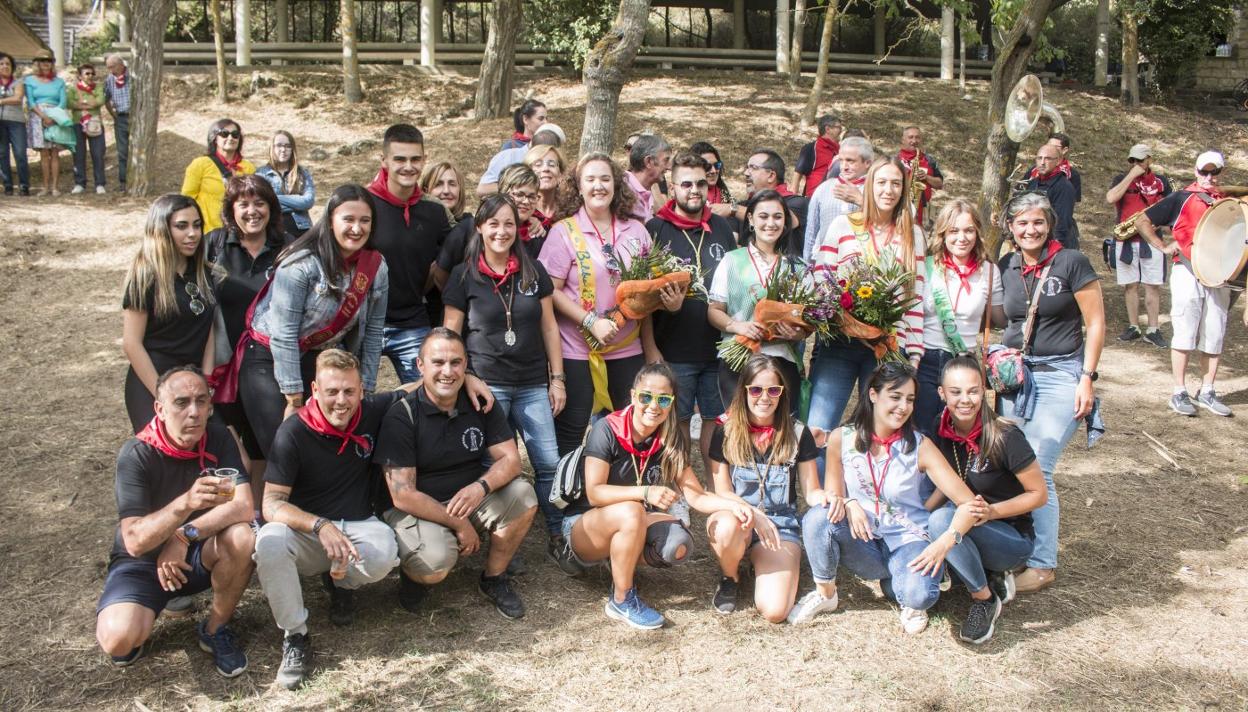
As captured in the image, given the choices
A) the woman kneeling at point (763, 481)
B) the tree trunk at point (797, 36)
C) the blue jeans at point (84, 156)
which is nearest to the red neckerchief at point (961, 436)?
the woman kneeling at point (763, 481)

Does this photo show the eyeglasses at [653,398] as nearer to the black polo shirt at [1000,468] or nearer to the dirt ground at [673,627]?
the dirt ground at [673,627]

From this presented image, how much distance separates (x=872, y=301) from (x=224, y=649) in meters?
3.24

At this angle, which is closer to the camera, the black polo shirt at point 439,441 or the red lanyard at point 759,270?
the black polo shirt at point 439,441

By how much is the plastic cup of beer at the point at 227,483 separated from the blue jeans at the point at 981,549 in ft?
9.91

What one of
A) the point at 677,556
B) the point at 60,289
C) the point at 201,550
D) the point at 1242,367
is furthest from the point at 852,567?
the point at 60,289

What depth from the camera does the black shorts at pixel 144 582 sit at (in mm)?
3918

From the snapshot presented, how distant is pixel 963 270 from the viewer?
5160 millimetres

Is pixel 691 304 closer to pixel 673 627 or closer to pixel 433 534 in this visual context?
pixel 673 627

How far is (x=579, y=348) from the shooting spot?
5199mm

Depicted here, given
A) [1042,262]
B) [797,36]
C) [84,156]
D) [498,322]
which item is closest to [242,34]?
[84,156]

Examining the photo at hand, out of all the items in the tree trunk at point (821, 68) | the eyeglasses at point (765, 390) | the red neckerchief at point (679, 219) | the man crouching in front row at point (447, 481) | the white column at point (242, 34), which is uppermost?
the white column at point (242, 34)

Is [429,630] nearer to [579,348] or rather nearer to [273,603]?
[273,603]

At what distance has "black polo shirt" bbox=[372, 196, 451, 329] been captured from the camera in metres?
5.15

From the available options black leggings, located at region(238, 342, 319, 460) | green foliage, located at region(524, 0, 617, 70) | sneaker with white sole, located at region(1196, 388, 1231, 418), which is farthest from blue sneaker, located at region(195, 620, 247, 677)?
green foliage, located at region(524, 0, 617, 70)
